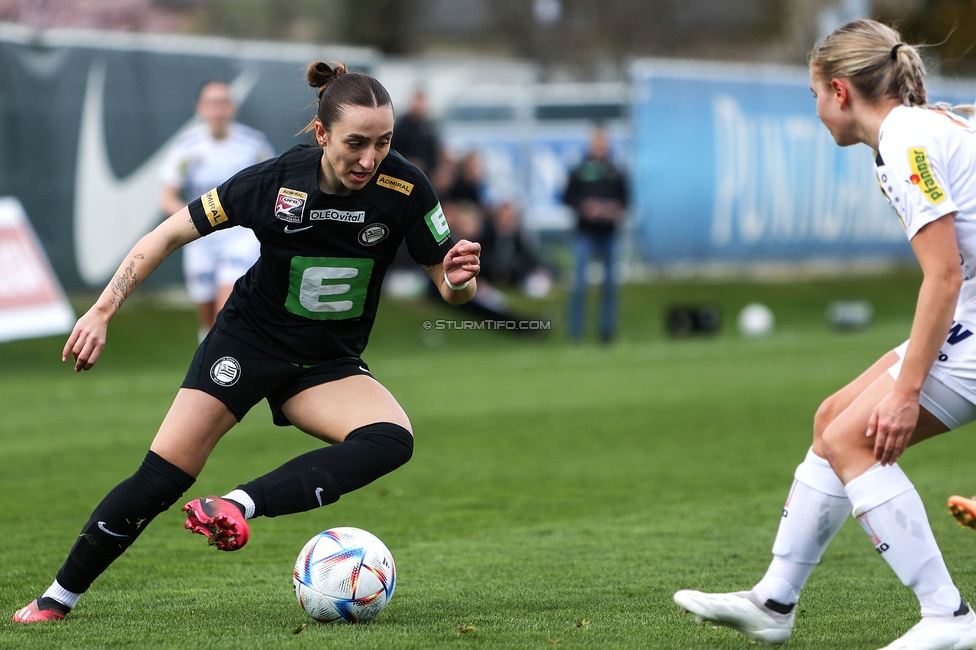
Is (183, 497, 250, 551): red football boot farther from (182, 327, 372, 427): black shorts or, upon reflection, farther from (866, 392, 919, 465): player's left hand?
(866, 392, 919, 465): player's left hand

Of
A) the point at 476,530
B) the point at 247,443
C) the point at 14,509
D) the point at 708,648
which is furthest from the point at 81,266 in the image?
the point at 708,648

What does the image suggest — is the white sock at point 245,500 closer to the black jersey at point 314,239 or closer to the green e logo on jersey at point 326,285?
the black jersey at point 314,239

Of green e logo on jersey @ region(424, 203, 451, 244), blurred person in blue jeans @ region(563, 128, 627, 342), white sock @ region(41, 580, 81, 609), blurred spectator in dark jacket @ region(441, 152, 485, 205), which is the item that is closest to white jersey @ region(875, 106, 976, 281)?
green e logo on jersey @ region(424, 203, 451, 244)

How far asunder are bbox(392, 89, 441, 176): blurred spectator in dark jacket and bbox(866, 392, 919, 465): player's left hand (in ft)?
43.7

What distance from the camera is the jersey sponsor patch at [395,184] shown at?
448cm

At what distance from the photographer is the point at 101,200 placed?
1466cm

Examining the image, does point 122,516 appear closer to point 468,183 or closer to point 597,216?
point 597,216

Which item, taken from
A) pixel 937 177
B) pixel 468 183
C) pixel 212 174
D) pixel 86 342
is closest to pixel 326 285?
pixel 86 342

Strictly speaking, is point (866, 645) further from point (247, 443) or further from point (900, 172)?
point (247, 443)

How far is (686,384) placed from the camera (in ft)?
41.1

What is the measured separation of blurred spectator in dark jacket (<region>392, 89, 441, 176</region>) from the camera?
16.7 metres

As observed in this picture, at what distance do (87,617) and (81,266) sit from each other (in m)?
10.5

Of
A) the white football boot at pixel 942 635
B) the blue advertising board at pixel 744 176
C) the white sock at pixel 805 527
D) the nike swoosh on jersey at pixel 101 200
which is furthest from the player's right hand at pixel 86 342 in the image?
the blue advertising board at pixel 744 176

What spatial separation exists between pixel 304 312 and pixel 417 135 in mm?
12455
